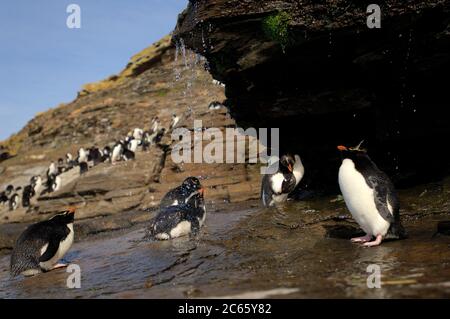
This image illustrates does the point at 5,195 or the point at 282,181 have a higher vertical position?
the point at 282,181

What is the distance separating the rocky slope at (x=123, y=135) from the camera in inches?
661

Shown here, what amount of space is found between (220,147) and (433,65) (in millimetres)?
9744

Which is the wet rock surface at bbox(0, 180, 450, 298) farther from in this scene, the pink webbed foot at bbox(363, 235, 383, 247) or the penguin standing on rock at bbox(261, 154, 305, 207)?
the penguin standing on rock at bbox(261, 154, 305, 207)

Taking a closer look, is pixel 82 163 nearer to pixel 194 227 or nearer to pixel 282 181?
pixel 282 181

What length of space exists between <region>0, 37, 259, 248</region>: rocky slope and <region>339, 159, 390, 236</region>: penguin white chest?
17.8 ft

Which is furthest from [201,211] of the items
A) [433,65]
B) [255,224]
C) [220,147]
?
[220,147]

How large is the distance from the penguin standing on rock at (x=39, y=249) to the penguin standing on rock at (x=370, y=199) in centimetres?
458

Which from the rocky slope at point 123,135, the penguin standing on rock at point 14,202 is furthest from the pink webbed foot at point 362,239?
the penguin standing on rock at point 14,202

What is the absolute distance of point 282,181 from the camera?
11.2m

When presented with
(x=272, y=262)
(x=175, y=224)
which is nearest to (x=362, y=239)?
(x=272, y=262)

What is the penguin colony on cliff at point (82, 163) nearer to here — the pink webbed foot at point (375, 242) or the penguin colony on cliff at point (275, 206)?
the penguin colony on cliff at point (275, 206)

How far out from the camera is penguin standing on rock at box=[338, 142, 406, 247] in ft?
20.9

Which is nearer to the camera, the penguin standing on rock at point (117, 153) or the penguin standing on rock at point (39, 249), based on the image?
the penguin standing on rock at point (39, 249)

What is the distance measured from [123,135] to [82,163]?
1069cm
